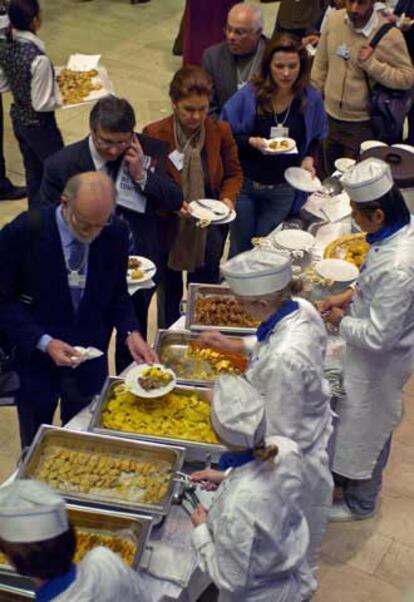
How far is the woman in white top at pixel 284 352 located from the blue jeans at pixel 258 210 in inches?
61.7

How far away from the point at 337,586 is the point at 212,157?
6.02 feet

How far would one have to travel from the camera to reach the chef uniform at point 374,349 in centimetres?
286

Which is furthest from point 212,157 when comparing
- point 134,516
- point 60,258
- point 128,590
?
point 128,590

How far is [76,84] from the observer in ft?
17.1

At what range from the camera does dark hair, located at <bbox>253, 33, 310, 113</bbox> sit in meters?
3.81

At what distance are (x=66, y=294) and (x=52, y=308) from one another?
0.07 meters

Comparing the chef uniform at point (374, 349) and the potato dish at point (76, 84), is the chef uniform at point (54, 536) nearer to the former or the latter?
the chef uniform at point (374, 349)

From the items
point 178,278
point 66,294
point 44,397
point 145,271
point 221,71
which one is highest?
point 221,71

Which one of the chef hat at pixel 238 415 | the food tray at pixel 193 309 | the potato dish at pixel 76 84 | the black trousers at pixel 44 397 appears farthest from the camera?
the potato dish at pixel 76 84

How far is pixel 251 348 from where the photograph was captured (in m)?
3.04

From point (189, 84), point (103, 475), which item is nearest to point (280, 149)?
point (189, 84)

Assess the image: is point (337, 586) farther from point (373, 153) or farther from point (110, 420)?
point (373, 153)

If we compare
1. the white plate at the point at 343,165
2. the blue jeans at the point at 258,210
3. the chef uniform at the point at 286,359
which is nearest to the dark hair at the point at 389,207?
the chef uniform at the point at 286,359

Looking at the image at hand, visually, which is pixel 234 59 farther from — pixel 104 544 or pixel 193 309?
pixel 104 544
